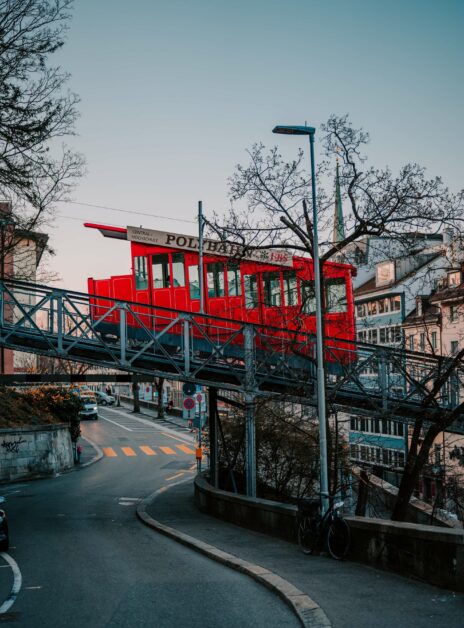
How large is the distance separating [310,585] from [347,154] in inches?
468

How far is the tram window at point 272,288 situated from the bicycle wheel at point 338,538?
471 inches

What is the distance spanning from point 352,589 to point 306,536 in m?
3.79

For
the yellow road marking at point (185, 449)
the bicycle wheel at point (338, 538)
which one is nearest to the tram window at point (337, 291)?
the bicycle wheel at point (338, 538)

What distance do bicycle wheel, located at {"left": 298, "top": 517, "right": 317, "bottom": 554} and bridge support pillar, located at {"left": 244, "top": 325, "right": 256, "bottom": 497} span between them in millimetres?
7047

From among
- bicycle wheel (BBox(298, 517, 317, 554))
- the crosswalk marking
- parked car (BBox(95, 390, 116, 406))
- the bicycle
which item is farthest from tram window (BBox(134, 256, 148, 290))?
Result: parked car (BBox(95, 390, 116, 406))

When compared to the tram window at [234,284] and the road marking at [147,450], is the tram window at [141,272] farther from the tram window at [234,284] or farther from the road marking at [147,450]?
the road marking at [147,450]

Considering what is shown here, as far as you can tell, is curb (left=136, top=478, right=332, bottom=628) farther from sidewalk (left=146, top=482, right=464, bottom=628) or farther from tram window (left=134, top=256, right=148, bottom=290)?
tram window (left=134, top=256, right=148, bottom=290)

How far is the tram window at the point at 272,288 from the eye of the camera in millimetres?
24922

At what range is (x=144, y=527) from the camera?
20.8 metres

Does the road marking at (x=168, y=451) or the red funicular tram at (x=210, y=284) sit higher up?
the red funicular tram at (x=210, y=284)

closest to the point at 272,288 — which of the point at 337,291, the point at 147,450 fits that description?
the point at 337,291

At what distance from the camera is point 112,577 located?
12.7 meters

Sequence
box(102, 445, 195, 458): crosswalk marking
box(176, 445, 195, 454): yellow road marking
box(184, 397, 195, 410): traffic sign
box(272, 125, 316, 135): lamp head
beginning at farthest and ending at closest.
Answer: box(176, 445, 195, 454): yellow road marking, box(102, 445, 195, 458): crosswalk marking, box(184, 397, 195, 410): traffic sign, box(272, 125, 316, 135): lamp head

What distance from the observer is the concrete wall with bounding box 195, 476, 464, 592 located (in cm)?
1002
